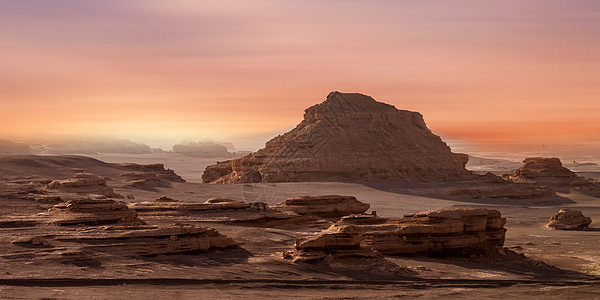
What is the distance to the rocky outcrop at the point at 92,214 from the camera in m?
24.4

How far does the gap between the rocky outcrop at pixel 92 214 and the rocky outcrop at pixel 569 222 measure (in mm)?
27809

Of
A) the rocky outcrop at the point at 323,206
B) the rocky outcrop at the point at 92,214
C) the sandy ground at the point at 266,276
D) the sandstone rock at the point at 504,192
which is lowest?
the sandy ground at the point at 266,276

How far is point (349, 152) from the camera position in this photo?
230 feet

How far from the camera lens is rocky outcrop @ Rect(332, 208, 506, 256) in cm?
2591

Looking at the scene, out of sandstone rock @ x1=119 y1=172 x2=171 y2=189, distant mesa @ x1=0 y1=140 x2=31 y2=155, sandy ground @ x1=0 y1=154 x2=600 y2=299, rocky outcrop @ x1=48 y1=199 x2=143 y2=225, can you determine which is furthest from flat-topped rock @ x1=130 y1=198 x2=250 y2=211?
distant mesa @ x1=0 y1=140 x2=31 y2=155

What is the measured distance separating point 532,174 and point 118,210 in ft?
193

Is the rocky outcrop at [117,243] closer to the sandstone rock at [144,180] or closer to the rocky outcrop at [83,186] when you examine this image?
the rocky outcrop at [83,186]

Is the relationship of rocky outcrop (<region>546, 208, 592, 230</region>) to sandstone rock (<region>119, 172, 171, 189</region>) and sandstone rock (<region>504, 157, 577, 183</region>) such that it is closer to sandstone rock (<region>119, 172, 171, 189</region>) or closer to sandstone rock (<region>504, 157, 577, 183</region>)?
sandstone rock (<region>504, 157, 577, 183</region>)

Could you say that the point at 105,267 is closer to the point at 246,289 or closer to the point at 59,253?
the point at 59,253

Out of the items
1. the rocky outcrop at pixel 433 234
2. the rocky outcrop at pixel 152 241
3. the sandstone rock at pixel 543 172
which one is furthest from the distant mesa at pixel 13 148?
the rocky outcrop at pixel 433 234

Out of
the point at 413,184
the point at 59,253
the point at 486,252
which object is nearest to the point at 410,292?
the point at 486,252

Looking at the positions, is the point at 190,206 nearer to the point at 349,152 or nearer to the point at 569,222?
the point at 569,222

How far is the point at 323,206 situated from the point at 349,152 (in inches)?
1502

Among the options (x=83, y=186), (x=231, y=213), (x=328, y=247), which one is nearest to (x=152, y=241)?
(x=328, y=247)
